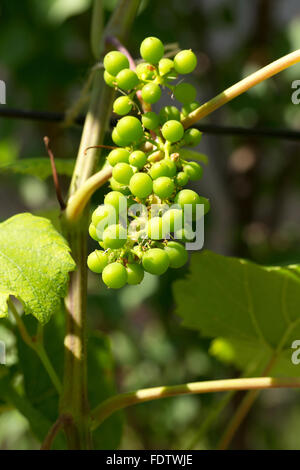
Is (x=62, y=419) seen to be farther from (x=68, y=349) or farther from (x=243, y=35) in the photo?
(x=243, y=35)

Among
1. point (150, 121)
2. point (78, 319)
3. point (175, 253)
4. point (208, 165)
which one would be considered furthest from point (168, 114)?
point (208, 165)

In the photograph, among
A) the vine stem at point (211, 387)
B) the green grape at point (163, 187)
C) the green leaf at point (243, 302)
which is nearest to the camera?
the green grape at point (163, 187)

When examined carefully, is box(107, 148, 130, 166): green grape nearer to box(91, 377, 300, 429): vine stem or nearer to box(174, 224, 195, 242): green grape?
box(174, 224, 195, 242): green grape

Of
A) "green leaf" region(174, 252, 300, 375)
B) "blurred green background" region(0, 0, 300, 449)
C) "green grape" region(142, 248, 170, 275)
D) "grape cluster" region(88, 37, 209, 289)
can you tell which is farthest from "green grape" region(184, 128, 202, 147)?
"blurred green background" region(0, 0, 300, 449)

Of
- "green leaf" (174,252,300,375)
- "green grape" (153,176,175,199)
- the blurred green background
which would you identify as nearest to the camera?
"green grape" (153,176,175,199)

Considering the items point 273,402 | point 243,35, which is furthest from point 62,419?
point 273,402

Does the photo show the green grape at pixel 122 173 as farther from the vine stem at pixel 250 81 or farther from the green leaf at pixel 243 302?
the green leaf at pixel 243 302

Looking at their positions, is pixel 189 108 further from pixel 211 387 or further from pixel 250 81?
pixel 211 387

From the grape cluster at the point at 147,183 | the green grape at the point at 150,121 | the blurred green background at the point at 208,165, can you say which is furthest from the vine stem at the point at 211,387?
the blurred green background at the point at 208,165
